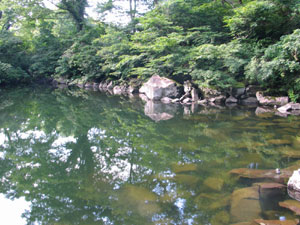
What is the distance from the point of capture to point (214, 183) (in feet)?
11.6

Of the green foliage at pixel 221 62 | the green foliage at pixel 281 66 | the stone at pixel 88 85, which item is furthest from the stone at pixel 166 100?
the stone at pixel 88 85

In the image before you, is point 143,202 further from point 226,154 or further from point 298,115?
point 298,115

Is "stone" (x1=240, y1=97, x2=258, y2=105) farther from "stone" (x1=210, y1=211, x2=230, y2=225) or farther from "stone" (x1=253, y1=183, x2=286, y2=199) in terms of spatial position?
"stone" (x1=210, y1=211, x2=230, y2=225)

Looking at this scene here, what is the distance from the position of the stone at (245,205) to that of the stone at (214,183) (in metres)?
0.25

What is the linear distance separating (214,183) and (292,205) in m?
1.02

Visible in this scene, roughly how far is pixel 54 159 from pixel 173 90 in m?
9.15

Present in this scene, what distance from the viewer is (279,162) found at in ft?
14.2

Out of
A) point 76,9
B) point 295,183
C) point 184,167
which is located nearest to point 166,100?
point 184,167

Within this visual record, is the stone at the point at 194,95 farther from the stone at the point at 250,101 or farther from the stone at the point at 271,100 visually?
the stone at the point at 271,100

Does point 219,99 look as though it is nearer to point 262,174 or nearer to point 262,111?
point 262,111

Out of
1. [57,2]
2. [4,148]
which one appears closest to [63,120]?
[4,148]

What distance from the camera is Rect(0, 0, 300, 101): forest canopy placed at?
10500mm

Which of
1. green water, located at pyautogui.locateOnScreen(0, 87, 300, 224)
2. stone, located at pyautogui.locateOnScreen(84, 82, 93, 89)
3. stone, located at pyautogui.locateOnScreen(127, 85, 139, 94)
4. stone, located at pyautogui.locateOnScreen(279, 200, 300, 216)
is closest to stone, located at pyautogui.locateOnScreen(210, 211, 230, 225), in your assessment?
green water, located at pyautogui.locateOnScreen(0, 87, 300, 224)

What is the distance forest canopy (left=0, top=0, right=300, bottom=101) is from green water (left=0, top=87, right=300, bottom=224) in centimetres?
319
